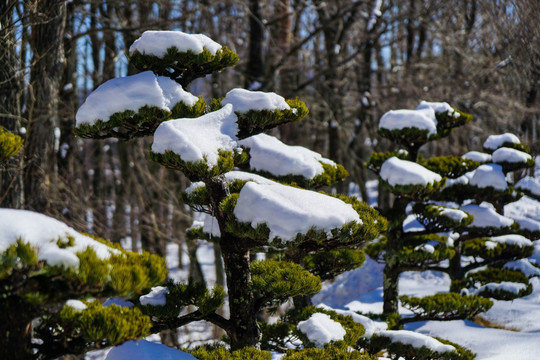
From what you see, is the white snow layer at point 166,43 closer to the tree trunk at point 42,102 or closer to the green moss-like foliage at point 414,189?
the green moss-like foliage at point 414,189

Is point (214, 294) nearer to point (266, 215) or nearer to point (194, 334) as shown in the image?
point (266, 215)

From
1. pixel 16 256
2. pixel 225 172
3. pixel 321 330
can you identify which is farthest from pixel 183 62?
pixel 321 330

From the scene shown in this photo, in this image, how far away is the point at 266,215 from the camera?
317 cm

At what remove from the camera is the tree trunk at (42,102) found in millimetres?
6852

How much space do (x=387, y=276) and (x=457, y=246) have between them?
181cm

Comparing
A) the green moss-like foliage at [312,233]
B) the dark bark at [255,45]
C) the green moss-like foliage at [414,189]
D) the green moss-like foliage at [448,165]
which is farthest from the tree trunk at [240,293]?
the dark bark at [255,45]

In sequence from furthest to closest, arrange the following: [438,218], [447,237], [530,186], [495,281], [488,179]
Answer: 1. [530,186]
2. [488,179]
3. [495,281]
4. [447,237]
5. [438,218]

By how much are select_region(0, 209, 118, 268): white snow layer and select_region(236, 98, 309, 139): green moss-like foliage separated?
160 centimetres

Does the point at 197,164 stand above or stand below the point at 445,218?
above

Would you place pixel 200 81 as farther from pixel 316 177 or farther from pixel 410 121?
pixel 316 177

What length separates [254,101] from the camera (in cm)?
359

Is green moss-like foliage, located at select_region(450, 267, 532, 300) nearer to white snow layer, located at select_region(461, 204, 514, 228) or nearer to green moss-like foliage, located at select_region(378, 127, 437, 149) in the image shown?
white snow layer, located at select_region(461, 204, 514, 228)

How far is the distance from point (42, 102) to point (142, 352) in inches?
206

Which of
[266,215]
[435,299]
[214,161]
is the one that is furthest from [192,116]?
[435,299]
